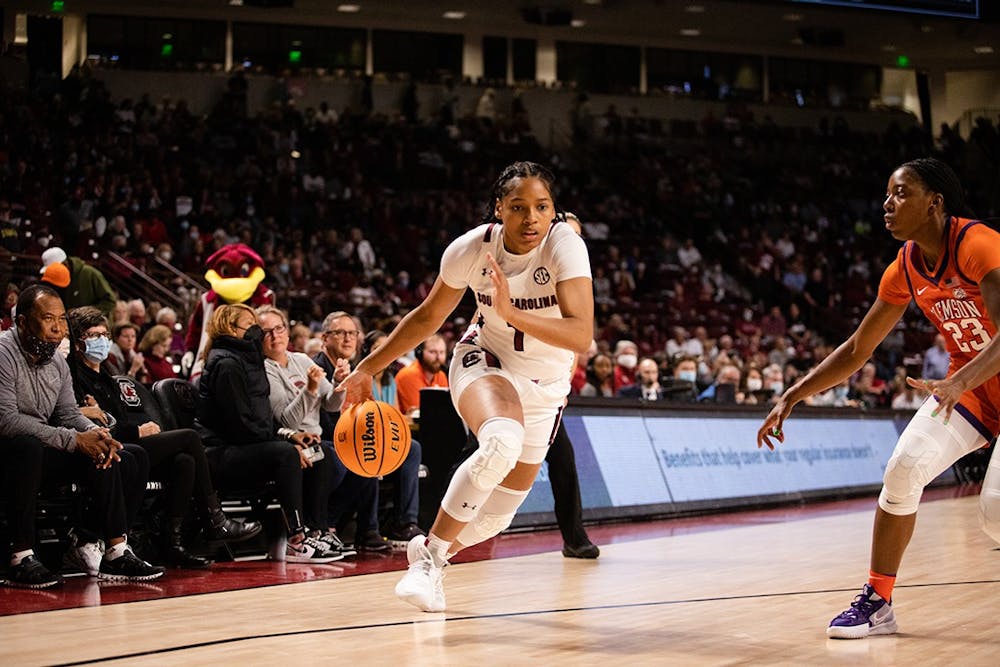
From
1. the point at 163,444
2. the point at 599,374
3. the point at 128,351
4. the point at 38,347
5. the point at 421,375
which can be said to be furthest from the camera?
the point at 599,374

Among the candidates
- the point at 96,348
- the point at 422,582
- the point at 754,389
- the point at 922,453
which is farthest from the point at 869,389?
the point at 422,582

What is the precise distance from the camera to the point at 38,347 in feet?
21.6

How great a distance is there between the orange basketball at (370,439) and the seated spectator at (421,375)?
3.62 meters

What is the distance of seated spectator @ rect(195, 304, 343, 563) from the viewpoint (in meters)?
7.68

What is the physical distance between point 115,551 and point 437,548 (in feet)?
7.30

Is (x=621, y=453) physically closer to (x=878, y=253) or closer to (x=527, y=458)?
(x=527, y=458)

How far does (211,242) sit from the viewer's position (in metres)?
18.5

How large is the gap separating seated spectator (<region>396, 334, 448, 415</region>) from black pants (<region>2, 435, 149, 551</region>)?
3.17m

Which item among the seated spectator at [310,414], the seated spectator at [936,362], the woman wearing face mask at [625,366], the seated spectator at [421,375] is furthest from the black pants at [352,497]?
the seated spectator at [936,362]

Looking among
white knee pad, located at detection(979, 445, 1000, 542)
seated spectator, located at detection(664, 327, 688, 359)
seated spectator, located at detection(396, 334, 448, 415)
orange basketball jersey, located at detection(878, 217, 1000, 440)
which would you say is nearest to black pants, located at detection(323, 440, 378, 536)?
seated spectator, located at detection(396, 334, 448, 415)

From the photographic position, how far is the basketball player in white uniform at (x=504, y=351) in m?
5.09

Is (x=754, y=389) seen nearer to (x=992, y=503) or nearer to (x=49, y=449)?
(x=49, y=449)

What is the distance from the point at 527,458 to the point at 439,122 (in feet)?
70.0

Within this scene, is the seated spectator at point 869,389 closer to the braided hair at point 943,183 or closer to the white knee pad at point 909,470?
the braided hair at point 943,183
